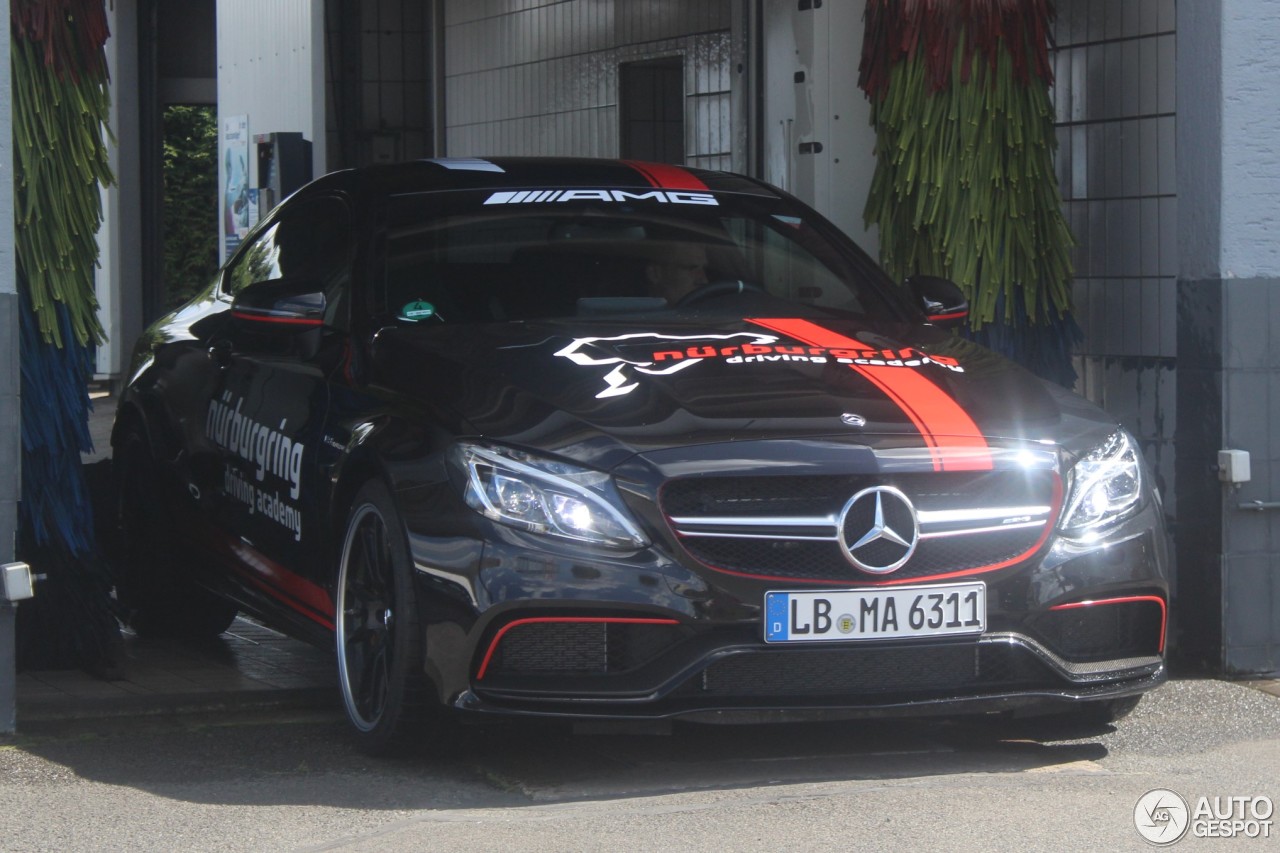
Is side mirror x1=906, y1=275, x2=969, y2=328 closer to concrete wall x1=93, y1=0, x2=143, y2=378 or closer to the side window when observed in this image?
the side window

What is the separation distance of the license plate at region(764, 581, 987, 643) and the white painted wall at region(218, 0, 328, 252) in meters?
6.37

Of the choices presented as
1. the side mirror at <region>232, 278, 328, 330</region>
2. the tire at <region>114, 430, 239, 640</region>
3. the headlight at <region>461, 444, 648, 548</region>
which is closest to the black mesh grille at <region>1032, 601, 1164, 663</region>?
the headlight at <region>461, 444, 648, 548</region>

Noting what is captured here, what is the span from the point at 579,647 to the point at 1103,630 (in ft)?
4.24

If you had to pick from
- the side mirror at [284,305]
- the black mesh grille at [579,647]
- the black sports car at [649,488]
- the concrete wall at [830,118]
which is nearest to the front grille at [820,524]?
the black sports car at [649,488]

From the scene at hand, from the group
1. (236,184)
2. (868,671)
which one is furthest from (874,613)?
(236,184)

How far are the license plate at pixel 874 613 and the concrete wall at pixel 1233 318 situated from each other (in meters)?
1.94

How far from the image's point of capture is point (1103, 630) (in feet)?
16.3

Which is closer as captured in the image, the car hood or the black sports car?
the black sports car

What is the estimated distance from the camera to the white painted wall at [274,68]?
10.4 meters

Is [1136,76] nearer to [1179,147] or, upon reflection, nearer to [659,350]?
[1179,147]

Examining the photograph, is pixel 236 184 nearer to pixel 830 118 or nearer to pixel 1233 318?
pixel 830 118

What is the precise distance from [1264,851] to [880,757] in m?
1.07

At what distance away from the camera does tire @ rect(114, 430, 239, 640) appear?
693 centimetres

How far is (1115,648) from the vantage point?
16.4 ft
